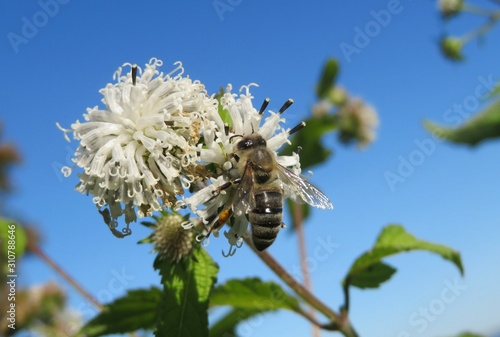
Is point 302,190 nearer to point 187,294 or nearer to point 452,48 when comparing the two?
point 187,294

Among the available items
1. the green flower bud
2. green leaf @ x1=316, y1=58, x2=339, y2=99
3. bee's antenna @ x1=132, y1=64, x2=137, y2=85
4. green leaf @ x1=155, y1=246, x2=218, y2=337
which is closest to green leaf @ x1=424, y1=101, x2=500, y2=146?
green leaf @ x1=155, y1=246, x2=218, y2=337

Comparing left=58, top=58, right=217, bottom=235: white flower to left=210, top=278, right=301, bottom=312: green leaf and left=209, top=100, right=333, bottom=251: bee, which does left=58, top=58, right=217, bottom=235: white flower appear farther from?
left=210, top=278, right=301, bottom=312: green leaf

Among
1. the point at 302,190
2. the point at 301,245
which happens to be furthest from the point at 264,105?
the point at 301,245

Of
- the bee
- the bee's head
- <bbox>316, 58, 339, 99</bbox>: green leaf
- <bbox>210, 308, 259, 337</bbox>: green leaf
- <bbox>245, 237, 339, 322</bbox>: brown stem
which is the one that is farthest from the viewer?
<bbox>316, 58, 339, 99</bbox>: green leaf

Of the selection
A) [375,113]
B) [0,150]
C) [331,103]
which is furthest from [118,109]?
[375,113]

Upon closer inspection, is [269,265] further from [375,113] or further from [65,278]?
[375,113]

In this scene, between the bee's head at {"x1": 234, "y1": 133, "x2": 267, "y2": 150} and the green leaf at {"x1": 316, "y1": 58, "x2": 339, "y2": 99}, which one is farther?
the green leaf at {"x1": 316, "y1": 58, "x2": 339, "y2": 99}
